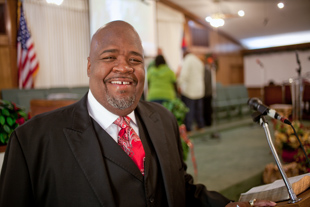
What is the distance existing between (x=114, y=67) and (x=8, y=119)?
0.79 m

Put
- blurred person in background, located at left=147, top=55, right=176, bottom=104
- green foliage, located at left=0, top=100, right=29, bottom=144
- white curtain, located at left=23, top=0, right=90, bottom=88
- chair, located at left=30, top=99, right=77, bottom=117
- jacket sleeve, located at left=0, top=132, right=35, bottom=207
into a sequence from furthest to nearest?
white curtain, located at left=23, top=0, right=90, bottom=88 → blurred person in background, located at left=147, top=55, right=176, bottom=104 → chair, located at left=30, top=99, right=77, bottom=117 → green foliage, located at left=0, top=100, right=29, bottom=144 → jacket sleeve, located at left=0, top=132, right=35, bottom=207

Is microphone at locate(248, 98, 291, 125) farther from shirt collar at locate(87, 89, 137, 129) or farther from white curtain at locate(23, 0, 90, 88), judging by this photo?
white curtain at locate(23, 0, 90, 88)

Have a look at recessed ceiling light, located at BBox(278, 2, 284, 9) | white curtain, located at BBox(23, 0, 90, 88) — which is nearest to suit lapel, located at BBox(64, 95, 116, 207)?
recessed ceiling light, located at BBox(278, 2, 284, 9)

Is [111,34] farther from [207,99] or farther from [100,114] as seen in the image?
[207,99]

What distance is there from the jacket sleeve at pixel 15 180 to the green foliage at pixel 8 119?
58 cm

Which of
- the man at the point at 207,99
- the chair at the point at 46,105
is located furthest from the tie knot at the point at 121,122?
the man at the point at 207,99

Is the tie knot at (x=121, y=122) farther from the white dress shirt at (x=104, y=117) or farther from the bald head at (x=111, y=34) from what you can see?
the bald head at (x=111, y=34)

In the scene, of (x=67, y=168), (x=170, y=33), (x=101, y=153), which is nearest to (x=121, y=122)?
(x=101, y=153)

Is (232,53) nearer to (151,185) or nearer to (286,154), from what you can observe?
(286,154)

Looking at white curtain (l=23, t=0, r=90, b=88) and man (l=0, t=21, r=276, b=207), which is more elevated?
white curtain (l=23, t=0, r=90, b=88)

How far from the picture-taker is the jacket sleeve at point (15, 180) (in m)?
0.96

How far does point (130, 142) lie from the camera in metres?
1.22

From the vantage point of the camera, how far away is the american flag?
5.91m

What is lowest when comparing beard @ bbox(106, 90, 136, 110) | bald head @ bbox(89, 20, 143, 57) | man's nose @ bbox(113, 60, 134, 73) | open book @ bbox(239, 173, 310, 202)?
open book @ bbox(239, 173, 310, 202)
